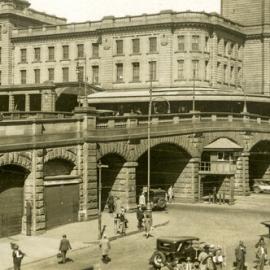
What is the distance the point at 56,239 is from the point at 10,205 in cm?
368

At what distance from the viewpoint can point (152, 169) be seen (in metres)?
53.1

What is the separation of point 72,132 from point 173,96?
25.7m

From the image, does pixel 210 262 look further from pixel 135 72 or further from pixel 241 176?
pixel 135 72

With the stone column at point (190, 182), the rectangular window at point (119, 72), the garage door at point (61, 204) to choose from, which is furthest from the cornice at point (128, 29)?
the garage door at point (61, 204)

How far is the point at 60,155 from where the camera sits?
3800 cm

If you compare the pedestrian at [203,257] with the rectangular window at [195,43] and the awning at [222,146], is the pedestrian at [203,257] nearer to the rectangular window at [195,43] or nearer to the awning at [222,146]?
the awning at [222,146]

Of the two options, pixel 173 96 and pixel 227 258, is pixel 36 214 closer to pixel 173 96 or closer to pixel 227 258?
pixel 227 258

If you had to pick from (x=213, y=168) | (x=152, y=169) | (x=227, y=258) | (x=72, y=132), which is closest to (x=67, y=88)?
(x=152, y=169)

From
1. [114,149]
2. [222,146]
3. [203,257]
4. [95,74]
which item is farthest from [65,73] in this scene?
[203,257]

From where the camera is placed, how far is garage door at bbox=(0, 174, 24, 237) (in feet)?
116

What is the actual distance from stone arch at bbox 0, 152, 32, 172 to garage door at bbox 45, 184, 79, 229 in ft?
7.32

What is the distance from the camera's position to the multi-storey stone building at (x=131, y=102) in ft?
124

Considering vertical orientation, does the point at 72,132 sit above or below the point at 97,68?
below

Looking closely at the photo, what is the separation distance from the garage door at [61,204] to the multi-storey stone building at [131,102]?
7 centimetres
